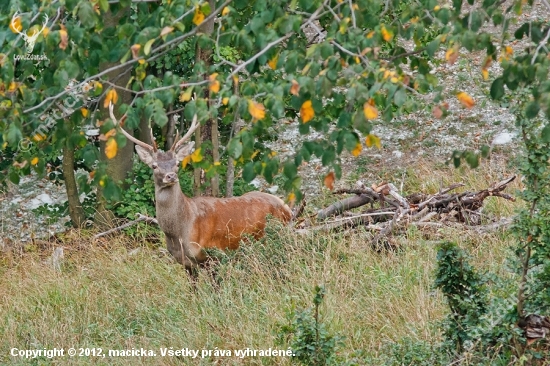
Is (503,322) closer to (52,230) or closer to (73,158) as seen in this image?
(73,158)

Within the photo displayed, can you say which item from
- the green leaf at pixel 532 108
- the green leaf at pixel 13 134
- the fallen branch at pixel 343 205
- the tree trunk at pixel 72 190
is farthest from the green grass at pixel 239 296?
the green leaf at pixel 13 134

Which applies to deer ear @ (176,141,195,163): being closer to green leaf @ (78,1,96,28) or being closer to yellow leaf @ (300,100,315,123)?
green leaf @ (78,1,96,28)

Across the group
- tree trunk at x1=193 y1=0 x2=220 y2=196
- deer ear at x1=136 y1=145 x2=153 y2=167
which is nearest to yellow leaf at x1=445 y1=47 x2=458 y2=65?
deer ear at x1=136 y1=145 x2=153 y2=167

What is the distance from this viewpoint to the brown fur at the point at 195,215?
7.75 metres

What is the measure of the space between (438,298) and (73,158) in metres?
5.35

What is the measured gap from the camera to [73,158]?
10.2 meters

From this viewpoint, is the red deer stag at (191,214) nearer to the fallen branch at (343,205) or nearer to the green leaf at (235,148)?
the fallen branch at (343,205)

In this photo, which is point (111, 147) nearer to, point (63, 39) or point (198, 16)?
point (63, 39)

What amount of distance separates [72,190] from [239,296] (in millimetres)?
3756

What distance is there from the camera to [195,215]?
8086 millimetres

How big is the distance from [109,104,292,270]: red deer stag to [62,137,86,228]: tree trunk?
2.29 meters

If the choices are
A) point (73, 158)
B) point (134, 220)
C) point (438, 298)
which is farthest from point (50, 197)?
point (438, 298)

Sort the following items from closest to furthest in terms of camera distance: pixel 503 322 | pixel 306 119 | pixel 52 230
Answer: pixel 306 119 < pixel 503 322 < pixel 52 230

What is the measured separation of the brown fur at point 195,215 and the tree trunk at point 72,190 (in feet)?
7.89
